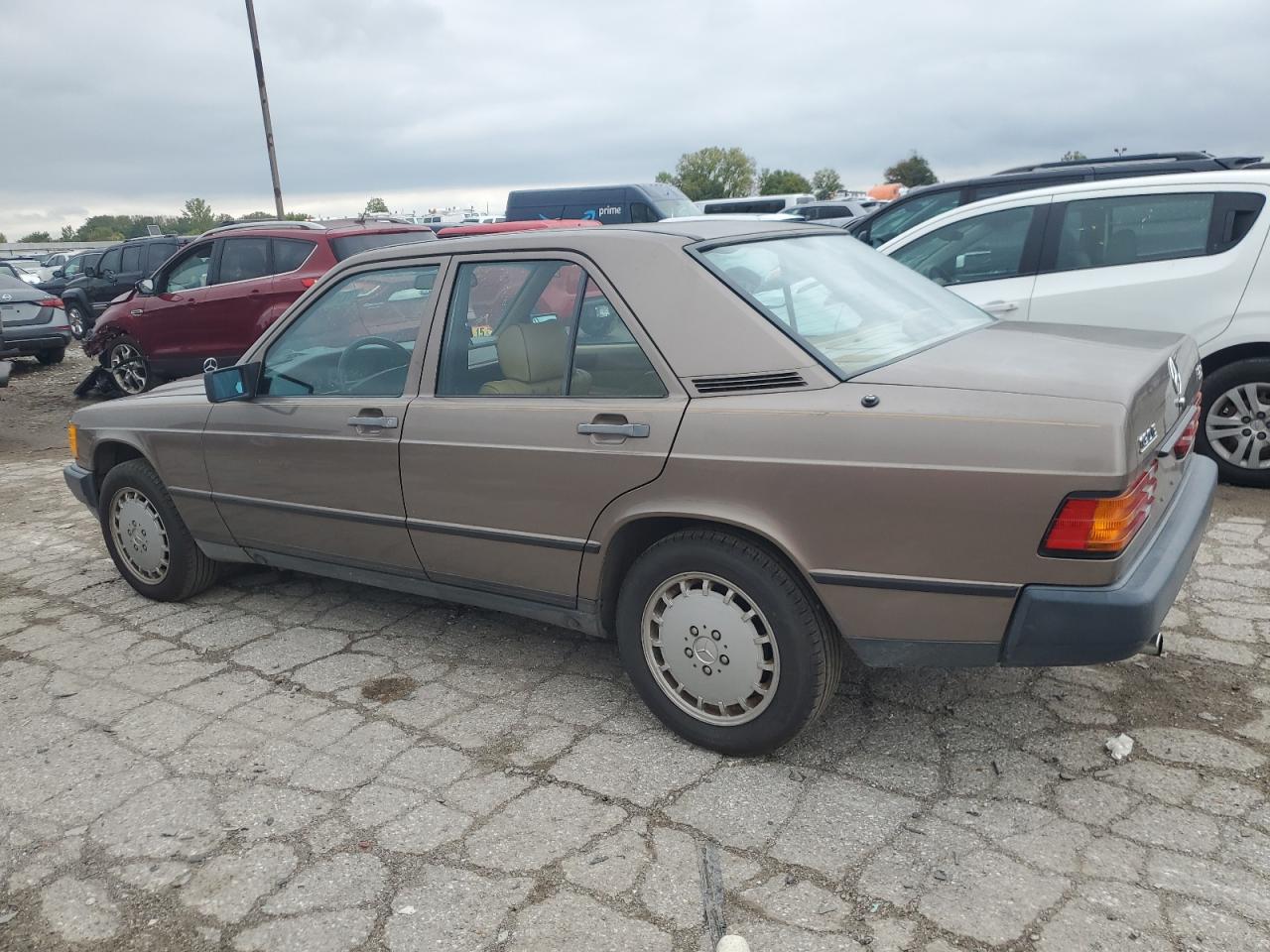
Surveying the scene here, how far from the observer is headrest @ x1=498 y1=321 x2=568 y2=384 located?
3.30 meters

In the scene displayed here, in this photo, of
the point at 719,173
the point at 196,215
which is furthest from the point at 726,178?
the point at 196,215

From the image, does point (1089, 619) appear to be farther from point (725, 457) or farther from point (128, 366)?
point (128, 366)

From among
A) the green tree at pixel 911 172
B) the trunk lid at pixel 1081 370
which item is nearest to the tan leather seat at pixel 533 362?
the trunk lid at pixel 1081 370

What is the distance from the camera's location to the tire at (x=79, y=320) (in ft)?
61.5

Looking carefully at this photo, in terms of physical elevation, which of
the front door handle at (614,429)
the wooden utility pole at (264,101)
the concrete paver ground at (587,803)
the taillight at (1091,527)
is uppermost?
the wooden utility pole at (264,101)

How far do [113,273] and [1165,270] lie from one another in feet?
59.6

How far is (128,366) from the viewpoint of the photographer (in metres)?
11.1

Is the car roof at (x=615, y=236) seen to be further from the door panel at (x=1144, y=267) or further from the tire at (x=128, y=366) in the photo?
the tire at (x=128, y=366)

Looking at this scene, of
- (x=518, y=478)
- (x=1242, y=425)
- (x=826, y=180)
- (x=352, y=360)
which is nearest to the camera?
(x=518, y=478)

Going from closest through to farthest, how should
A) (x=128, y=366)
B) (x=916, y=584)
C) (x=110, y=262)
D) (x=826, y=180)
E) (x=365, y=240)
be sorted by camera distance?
1. (x=916, y=584)
2. (x=365, y=240)
3. (x=128, y=366)
4. (x=110, y=262)
5. (x=826, y=180)

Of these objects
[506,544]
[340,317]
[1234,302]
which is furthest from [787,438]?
[1234,302]

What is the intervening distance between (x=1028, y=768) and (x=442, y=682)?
204cm

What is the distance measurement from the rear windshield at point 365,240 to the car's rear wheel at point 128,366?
295 cm

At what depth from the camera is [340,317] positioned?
13.1ft
